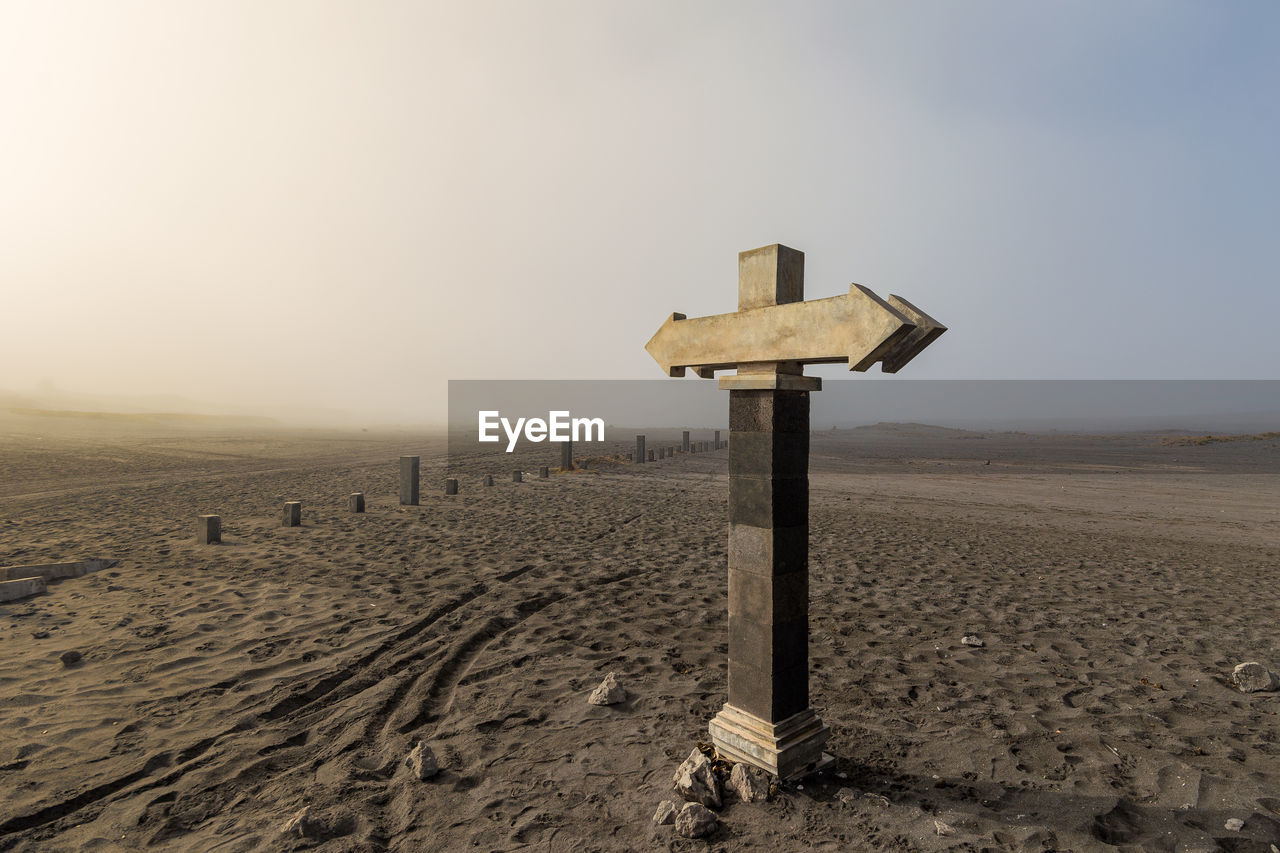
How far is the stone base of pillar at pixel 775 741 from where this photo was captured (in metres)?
4.19

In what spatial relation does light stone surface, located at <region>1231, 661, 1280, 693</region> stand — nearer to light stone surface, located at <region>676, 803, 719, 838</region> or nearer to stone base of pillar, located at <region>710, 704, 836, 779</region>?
stone base of pillar, located at <region>710, 704, 836, 779</region>

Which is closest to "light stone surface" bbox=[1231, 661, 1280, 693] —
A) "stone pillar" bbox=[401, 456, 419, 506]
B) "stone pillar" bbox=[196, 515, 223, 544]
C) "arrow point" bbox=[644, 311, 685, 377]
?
"arrow point" bbox=[644, 311, 685, 377]

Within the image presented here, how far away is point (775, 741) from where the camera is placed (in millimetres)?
4176

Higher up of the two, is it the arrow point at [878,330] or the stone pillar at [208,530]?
the arrow point at [878,330]

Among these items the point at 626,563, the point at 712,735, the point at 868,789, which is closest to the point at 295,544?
the point at 626,563

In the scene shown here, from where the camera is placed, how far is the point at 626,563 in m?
10.5

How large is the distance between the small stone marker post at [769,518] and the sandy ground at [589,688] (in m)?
0.44

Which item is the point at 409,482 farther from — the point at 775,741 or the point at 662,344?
the point at 775,741

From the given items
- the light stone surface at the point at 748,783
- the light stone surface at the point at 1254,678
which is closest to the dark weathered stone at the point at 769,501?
the light stone surface at the point at 748,783

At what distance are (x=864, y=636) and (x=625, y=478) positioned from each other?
57.4 ft

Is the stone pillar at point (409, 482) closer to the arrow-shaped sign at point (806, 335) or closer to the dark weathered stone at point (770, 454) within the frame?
the arrow-shaped sign at point (806, 335)

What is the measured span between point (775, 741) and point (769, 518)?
156 cm

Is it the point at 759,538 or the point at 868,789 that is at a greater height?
the point at 759,538

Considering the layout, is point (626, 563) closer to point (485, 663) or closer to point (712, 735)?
point (485, 663)
